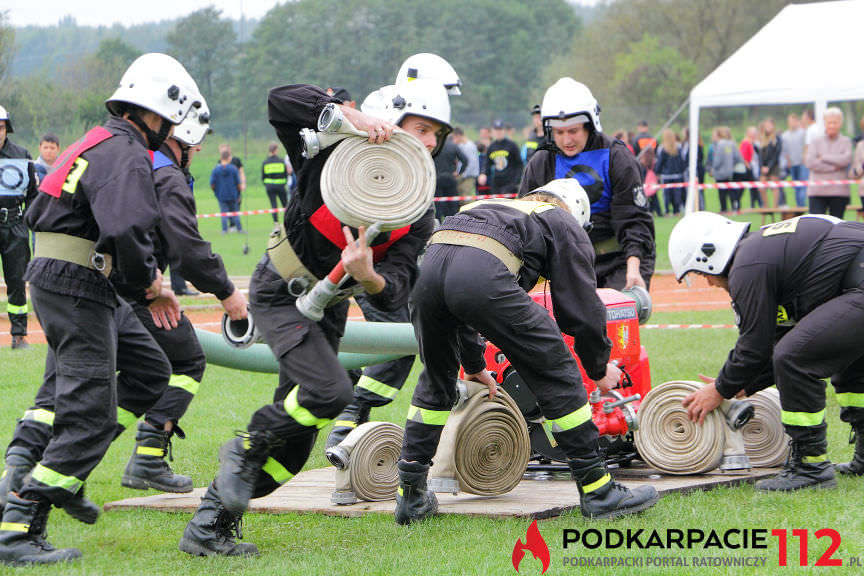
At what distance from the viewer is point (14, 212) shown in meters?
11.5

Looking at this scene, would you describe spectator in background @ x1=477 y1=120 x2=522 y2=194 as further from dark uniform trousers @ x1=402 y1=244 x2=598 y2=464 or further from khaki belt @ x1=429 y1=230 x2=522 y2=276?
khaki belt @ x1=429 y1=230 x2=522 y2=276

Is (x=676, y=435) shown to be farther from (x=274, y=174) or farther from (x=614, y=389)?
(x=274, y=174)

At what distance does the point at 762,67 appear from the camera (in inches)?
847

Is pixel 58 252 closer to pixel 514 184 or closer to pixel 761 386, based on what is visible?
pixel 761 386

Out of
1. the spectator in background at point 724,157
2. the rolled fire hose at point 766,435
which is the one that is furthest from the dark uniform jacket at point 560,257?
the spectator in background at point 724,157

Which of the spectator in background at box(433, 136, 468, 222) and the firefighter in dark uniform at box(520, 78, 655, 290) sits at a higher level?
the firefighter in dark uniform at box(520, 78, 655, 290)

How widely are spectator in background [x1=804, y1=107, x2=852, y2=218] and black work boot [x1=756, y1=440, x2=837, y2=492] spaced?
34.2ft

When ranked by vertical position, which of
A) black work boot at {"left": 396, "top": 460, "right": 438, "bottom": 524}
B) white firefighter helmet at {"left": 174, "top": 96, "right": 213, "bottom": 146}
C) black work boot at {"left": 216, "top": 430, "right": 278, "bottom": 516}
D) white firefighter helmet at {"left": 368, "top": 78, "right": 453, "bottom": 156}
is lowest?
black work boot at {"left": 396, "top": 460, "right": 438, "bottom": 524}

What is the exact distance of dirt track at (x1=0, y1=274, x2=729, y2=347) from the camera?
43.6 feet

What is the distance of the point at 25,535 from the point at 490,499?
2225 mm

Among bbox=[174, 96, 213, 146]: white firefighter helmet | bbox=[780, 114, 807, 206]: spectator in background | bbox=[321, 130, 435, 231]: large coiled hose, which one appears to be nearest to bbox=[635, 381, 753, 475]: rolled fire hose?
bbox=[321, 130, 435, 231]: large coiled hose

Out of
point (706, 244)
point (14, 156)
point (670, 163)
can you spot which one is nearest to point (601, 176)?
point (706, 244)

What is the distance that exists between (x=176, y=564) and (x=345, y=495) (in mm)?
1225

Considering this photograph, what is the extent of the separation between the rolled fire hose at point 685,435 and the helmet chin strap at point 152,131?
2.92 meters
